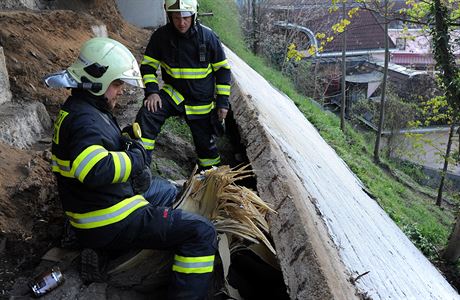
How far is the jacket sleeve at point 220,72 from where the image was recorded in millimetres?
4070

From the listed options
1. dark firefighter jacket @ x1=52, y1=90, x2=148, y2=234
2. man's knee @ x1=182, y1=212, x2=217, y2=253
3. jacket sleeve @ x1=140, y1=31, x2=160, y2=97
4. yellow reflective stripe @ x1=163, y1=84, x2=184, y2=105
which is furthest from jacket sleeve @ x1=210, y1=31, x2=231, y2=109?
man's knee @ x1=182, y1=212, x2=217, y2=253

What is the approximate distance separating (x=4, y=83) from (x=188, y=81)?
1844 mm

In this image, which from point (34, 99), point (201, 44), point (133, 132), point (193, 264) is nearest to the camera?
point (193, 264)

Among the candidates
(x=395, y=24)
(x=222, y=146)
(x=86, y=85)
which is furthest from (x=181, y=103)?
(x=395, y=24)

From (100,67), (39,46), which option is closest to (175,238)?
(100,67)

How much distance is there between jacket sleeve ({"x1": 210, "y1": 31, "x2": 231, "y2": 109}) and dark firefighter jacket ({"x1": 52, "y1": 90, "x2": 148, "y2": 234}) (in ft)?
5.63

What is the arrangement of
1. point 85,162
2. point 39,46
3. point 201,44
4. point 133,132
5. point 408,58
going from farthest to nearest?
Answer: point 408,58, point 39,46, point 201,44, point 133,132, point 85,162

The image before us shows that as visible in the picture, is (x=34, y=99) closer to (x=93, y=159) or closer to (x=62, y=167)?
(x=62, y=167)

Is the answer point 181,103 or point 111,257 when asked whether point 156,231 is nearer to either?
point 111,257

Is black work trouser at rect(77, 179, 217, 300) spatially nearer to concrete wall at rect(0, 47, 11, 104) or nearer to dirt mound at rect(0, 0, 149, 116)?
concrete wall at rect(0, 47, 11, 104)

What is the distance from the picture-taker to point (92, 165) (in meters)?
2.22

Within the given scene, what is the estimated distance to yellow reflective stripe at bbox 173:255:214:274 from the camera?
7.96 ft

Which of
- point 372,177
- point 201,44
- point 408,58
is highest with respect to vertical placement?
point 201,44

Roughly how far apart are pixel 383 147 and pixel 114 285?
806 inches
